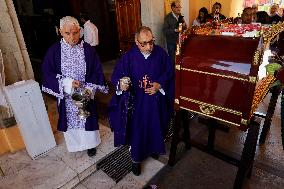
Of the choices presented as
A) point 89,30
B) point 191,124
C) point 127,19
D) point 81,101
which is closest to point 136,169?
point 81,101

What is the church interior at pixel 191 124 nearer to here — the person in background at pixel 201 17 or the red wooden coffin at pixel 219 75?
the red wooden coffin at pixel 219 75

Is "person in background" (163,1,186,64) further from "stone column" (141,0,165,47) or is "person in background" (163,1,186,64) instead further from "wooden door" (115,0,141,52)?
"wooden door" (115,0,141,52)

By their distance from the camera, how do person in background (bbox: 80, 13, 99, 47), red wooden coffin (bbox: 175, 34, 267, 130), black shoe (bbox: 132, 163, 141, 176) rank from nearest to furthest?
red wooden coffin (bbox: 175, 34, 267, 130) → black shoe (bbox: 132, 163, 141, 176) → person in background (bbox: 80, 13, 99, 47)

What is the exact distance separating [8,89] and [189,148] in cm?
273

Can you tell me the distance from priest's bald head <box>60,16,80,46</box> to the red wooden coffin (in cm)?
130

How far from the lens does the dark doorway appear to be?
8.58 m

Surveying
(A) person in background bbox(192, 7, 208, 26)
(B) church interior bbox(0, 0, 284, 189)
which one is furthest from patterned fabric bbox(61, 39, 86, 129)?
(A) person in background bbox(192, 7, 208, 26)

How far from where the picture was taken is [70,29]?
2.89 meters

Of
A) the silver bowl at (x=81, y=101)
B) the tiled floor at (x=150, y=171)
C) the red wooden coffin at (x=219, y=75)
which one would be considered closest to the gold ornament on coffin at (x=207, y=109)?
the red wooden coffin at (x=219, y=75)

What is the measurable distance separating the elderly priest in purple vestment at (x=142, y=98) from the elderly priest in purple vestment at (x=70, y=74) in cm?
41

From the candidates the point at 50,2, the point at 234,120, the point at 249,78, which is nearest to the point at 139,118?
the point at 234,120

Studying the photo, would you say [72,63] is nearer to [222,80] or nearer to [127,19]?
[222,80]

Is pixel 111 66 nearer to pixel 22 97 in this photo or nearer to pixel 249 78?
pixel 22 97

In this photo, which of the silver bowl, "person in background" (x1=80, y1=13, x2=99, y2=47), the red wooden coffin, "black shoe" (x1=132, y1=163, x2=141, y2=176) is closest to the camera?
the red wooden coffin
